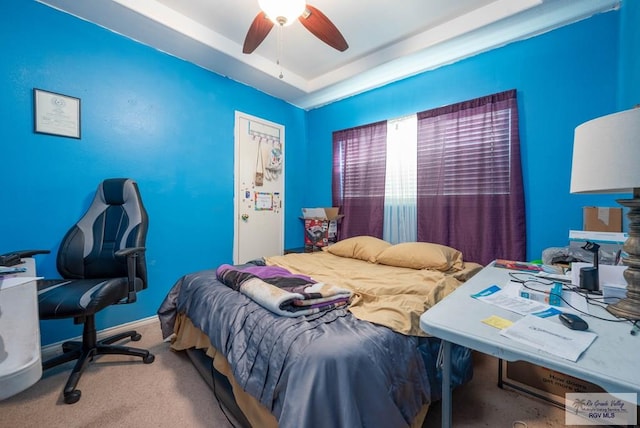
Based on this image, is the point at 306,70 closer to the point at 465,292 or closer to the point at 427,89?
the point at 427,89

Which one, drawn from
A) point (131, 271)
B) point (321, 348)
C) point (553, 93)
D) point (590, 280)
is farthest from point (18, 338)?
point (553, 93)

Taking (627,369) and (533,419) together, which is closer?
(627,369)

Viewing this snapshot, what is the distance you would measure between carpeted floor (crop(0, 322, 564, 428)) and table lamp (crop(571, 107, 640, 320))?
0.85 metres

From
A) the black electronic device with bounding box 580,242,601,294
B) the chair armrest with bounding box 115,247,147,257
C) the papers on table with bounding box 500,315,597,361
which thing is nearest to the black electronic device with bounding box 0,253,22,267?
the chair armrest with bounding box 115,247,147,257

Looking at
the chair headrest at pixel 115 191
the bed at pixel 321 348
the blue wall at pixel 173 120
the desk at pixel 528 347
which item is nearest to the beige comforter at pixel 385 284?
the bed at pixel 321 348

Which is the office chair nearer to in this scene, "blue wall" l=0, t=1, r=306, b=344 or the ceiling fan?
"blue wall" l=0, t=1, r=306, b=344

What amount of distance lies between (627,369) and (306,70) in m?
3.48

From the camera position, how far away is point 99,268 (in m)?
1.98

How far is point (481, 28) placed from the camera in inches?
87.9

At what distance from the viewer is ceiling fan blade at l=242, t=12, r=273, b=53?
1908 mm

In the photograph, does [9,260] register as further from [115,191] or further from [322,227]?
[322,227]

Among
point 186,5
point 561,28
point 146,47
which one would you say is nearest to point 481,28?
point 561,28

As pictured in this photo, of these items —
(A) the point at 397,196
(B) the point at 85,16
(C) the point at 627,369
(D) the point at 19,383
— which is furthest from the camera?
(A) the point at 397,196

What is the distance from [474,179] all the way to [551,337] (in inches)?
80.4
